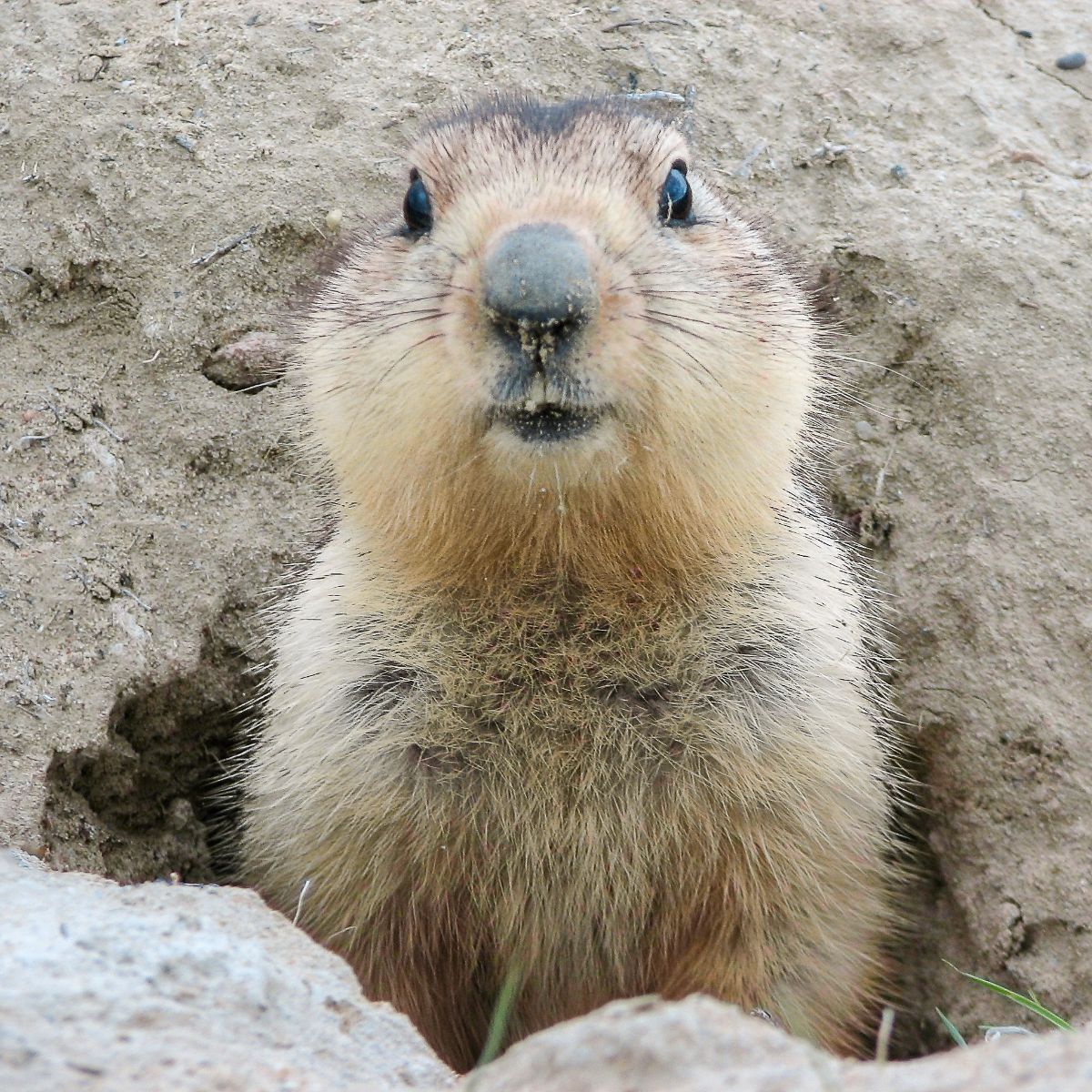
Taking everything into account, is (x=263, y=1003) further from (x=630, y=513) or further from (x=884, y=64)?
(x=884, y=64)

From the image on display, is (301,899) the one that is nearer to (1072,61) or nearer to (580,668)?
(580,668)

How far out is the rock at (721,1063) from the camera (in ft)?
7.59

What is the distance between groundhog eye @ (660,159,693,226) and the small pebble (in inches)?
131

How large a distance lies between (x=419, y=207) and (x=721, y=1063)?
10.0ft

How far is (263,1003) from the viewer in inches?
118

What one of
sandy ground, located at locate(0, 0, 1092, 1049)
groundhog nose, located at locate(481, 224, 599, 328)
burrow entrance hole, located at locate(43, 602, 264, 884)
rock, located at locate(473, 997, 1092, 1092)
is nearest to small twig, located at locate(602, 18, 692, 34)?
sandy ground, located at locate(0, 0, 1092, 1049)

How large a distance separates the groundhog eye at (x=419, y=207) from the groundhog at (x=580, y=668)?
11 mm

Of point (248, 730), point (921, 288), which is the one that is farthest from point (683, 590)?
point (921, 288)

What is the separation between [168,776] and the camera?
5.96 meters

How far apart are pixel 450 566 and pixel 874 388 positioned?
9.23 feet

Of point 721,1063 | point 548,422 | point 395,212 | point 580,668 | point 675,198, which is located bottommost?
point 580,668

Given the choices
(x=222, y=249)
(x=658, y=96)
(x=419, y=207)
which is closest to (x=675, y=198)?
(x=419, y=207)

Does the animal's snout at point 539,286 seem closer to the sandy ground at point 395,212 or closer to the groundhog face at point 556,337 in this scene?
the groundhog face at point 556,337

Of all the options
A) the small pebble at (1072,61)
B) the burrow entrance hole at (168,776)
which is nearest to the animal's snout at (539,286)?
the burrow entrance hole at (168,776)
